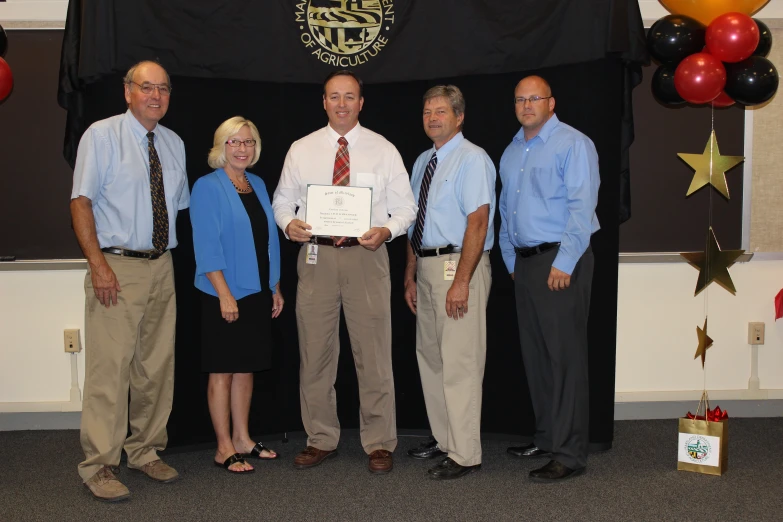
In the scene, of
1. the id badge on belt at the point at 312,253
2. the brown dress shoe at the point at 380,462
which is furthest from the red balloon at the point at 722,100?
the brown dress shoe at the point at 380,462

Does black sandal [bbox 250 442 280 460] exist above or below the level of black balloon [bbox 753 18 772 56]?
below

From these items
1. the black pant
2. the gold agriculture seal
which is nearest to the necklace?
the gold agriculture seal

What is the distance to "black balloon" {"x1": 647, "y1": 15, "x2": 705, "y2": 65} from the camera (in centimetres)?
363

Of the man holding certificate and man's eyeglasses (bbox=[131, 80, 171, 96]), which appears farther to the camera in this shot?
the man holding certificate

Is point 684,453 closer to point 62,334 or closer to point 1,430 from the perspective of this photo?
point 62,334

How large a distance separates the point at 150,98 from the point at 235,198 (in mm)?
601

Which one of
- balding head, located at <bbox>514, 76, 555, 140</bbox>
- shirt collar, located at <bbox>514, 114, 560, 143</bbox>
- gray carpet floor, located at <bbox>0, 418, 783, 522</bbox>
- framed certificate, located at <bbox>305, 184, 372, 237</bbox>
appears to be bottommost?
gray carpet floor, located at <bbox>0, 418, 783, 522</bbox>

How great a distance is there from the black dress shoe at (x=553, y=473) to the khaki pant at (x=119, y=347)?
1910 mm

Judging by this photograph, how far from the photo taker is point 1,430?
14.4 ft

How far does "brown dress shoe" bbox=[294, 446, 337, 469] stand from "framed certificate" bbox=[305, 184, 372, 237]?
1141 mm

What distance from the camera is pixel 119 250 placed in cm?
332

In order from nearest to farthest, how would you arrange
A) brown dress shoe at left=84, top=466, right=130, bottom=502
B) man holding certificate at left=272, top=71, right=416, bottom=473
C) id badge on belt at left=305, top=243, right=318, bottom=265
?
brown dress shoe at left=84, top=466, right=130, bottom=502 → man holding certificate at left=272, top=71, right=416, bottom=473 → id badge on belt at left=305, top=243, right=318, bottom=265

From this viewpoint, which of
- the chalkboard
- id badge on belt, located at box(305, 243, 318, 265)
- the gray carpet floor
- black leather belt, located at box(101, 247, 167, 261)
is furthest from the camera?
the chalkboard

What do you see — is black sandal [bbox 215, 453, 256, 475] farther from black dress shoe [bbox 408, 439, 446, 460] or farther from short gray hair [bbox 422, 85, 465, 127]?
short gray hair [bbox 422, 85, 465, 127]
